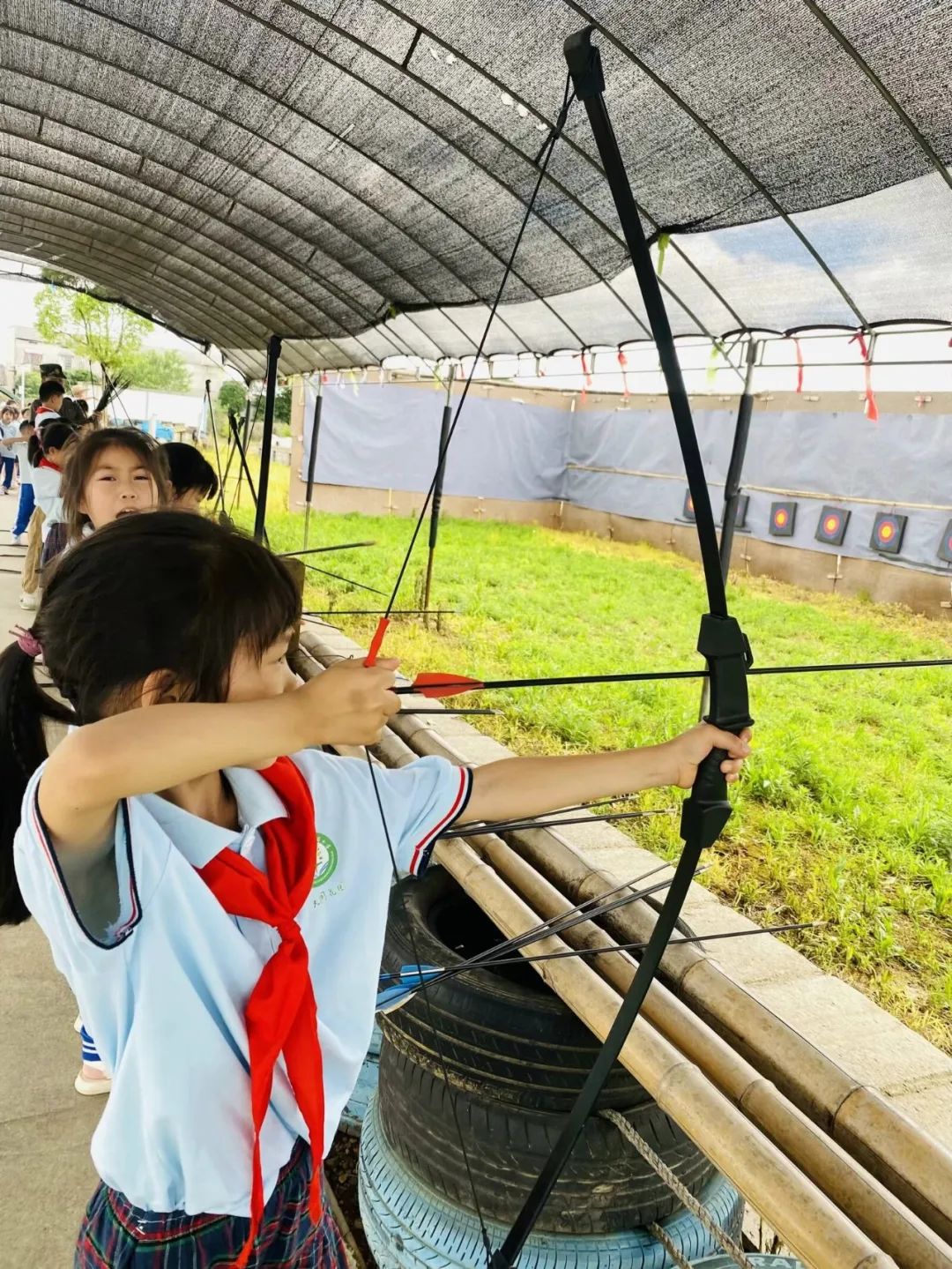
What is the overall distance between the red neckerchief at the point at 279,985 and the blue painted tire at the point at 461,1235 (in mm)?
697

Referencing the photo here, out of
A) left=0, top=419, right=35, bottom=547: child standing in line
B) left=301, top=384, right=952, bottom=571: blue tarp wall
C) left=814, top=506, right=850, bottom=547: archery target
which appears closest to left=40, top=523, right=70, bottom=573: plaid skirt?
left=0, top=419, right=35, bottom=547: child standing in line

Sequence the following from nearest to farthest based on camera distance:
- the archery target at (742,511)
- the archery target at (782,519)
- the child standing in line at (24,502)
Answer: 1. the child standing in line at (24,502)
2. the archery target at (782,519)
3. the archery target at (742,511)

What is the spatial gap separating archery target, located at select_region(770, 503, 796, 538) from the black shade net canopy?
Answer: 5.32m

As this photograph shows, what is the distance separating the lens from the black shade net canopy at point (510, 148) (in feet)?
6.82

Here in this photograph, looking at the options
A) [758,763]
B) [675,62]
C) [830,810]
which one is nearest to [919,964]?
[830,810]

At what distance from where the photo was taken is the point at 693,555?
11641 millimetres

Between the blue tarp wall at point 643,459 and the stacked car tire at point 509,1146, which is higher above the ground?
the blue tarp wall at point 643,459

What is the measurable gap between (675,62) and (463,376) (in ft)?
17.1

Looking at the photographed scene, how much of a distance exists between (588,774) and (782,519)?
9.59 metres

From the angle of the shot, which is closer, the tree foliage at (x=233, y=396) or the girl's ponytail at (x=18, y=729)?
the girl's ponytail at (x=18, y=729)

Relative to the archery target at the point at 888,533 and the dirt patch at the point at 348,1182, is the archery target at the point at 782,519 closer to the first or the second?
the archery target at the point at 888,533

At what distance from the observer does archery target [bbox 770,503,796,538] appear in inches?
394

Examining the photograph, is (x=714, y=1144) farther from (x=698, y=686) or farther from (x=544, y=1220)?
(x=698, y=686)

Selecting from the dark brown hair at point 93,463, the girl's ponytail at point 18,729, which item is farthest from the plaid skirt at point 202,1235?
the dark brown hair at point 93,463
